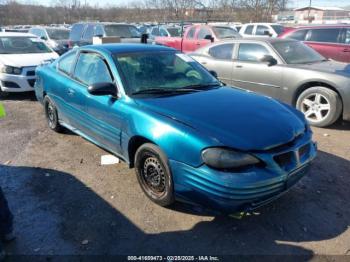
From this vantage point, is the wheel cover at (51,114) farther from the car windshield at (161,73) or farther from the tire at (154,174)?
the tire at (154,174)

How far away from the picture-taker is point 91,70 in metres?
4.43

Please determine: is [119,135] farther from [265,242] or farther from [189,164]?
[265,242]

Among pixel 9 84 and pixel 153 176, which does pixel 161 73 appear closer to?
pixel 153 176

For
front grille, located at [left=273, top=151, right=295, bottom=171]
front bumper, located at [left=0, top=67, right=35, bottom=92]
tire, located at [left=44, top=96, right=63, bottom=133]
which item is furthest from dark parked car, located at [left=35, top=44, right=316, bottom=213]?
front bumper, located at [left=0, top=67, right=35, bottom=92]

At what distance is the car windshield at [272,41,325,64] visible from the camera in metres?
6.62

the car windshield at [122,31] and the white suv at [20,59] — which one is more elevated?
the car windshield at [122,31]

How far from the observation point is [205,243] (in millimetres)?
2986

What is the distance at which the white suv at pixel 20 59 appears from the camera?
8.06 metres

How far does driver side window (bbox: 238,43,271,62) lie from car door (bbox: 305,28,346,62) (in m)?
3.60

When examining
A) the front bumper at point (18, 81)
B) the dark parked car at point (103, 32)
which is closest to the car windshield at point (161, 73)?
the front bumper at point (18, 81)

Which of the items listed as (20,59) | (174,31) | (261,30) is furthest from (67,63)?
(174,31)

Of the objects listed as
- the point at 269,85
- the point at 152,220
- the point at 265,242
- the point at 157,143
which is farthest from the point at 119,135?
the point at 269,85

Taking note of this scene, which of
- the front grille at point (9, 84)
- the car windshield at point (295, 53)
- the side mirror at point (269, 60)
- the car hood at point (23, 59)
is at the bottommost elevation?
the front grille at point (9, 84)

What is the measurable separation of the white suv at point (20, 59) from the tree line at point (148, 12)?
66.0 feet
